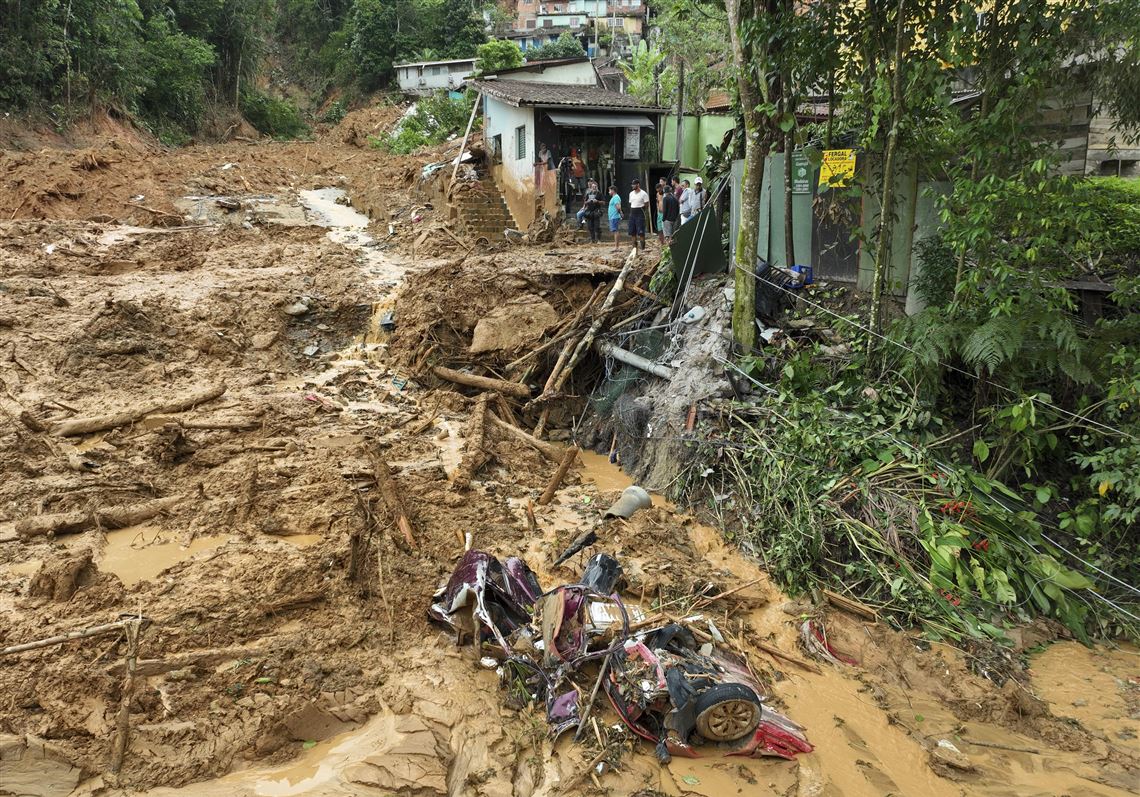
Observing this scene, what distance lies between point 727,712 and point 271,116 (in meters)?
36.7

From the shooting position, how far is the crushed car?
485 centimetres

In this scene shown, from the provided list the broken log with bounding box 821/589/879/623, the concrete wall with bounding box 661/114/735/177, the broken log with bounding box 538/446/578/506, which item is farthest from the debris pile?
the concrete wall with bounding box 661/114/735/177

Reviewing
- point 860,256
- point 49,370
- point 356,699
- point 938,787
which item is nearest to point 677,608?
point 938,787

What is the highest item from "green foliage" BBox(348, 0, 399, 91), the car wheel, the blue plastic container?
"green foliage" BBox(348, 0, 399, 91)

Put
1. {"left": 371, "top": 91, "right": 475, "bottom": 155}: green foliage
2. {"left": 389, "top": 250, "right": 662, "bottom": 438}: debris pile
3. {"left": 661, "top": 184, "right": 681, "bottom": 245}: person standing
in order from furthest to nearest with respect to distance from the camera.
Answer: {"left": 371, "top": 91, "right": 475, "bottom": 155}: green foliage, {"left": 661, "top": 184, "right": 681, "bottom": 245}: person standing, {"left": 389, "top": 250, "right": 662, "bottom": 438}: debris pile

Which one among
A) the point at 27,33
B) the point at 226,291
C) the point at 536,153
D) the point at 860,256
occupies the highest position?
the point at 27,33

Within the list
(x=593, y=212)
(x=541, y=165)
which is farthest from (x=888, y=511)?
(x=541, y=165)

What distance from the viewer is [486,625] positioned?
5711 mm

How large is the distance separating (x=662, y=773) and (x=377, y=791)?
183cm

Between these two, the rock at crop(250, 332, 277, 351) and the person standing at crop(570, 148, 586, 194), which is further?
the person standing at crop(570, 148, 586, 194)

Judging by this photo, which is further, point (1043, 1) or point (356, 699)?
point (1043, 1)

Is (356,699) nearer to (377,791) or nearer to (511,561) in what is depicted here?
(377,791)

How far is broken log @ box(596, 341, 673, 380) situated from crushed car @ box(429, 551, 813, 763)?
13.5 feet

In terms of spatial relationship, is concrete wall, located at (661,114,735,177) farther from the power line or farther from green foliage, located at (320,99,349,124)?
green foliage, located at (320,99,349,124)
